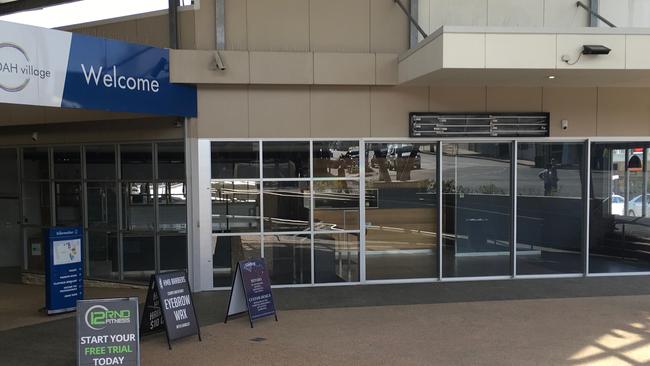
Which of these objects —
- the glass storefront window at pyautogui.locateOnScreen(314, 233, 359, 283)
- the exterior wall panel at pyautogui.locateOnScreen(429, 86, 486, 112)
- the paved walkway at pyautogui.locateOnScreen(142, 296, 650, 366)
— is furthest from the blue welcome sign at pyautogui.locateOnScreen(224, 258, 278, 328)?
the exterior wall panel at pyautogui.locateOnScreen(429, 86, 486, 112)

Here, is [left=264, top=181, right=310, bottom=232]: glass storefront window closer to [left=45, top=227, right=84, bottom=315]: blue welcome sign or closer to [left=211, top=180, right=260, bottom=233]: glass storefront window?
[left=211, top=180, right=260, bottom=233]: glass storefront window

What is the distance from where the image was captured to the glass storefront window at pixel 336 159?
30.2 feet

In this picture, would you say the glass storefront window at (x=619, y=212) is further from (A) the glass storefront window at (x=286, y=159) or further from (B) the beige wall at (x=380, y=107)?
(A) the glass storefront window at (x=286, y=159)

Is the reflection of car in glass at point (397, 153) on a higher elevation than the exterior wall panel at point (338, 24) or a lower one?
lower

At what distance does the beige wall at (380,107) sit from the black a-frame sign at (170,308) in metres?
3.20

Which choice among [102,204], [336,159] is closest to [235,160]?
[336,159]

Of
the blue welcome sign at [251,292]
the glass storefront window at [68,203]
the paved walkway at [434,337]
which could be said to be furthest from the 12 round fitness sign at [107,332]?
the glass storefront window at [68,203]

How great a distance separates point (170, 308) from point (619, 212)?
838cm

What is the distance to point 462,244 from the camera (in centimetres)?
994

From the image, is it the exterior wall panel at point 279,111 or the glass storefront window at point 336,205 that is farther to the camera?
the glass storefront window at point 336,205

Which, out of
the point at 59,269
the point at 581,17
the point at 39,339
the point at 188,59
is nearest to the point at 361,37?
the point at 188,59

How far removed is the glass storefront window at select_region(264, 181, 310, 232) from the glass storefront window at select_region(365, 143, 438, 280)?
1.16 m

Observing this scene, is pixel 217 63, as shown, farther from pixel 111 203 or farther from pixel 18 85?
pixel 111 203

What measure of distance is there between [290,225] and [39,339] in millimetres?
Result: 4118
